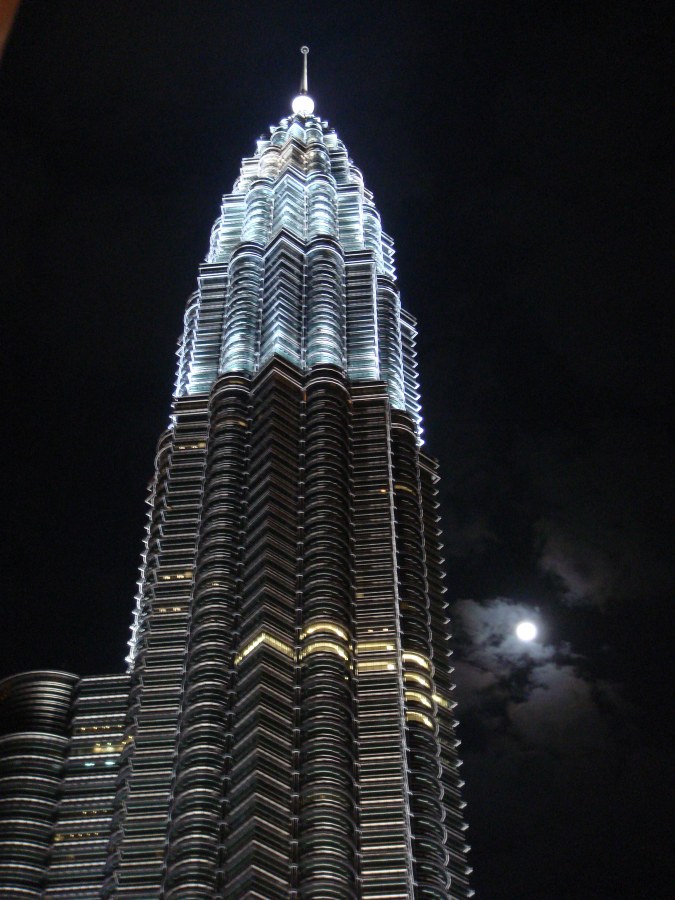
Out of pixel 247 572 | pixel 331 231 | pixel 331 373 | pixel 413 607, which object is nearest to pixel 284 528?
pixel 247 572

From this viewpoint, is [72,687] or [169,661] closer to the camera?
[169,661]

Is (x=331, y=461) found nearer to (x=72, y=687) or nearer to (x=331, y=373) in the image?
(x=331, y=373)

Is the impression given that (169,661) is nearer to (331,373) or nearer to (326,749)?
(326,749)

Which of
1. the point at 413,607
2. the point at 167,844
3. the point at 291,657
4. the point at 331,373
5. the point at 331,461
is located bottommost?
the point at 167,844

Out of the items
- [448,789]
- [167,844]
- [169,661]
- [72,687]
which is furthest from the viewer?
[72,687]

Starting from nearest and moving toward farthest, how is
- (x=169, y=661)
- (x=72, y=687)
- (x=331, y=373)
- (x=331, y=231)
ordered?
Result: (x=169, y=661), (x=72, y=687), (x=331, y=373), (x=331, y=231)

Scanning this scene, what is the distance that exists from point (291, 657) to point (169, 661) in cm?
1447

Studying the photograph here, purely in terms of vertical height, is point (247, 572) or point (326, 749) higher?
point (247, 572)

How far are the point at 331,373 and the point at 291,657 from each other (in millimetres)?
41833

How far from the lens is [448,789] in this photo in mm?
113375

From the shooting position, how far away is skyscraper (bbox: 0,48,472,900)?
10250 centimetres

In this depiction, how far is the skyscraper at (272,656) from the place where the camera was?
10250 centimetres

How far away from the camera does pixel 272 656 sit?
11462 centimetres

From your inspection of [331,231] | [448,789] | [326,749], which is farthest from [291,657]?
[331,231]
